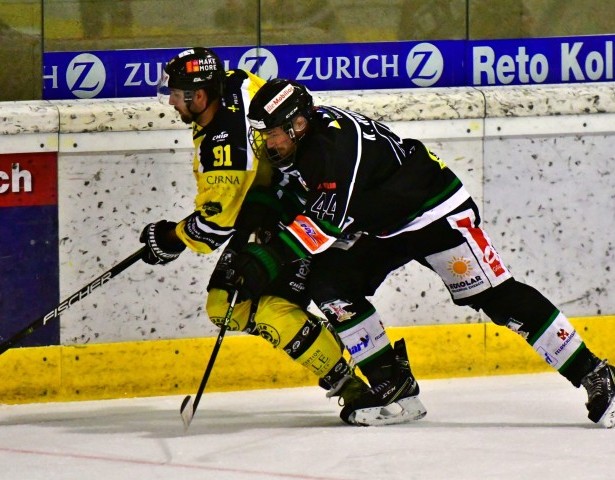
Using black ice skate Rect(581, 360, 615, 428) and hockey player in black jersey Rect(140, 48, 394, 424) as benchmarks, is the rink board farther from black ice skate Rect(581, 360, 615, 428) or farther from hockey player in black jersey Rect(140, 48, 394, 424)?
black ice skate Rect(581, 360, 615, 428)

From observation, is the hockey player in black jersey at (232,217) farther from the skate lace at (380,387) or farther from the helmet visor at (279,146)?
the helmet visor at (279,146)

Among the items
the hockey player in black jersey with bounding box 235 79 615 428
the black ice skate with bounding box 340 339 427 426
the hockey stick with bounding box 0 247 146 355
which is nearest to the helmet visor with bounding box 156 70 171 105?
the hockey player in black jersey with bounding box 235 79 615 428

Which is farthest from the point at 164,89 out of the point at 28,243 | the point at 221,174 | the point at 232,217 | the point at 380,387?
the point at 380,387

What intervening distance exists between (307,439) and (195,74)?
3.72 ft

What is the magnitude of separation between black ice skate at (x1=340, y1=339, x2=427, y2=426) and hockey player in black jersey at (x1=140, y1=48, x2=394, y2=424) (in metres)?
0.01

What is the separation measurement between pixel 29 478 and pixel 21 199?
139 centimetres

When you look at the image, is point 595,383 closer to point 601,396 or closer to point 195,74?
point 601,396

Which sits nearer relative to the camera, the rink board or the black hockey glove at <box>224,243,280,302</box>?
the black hockey glove at <box>224,243,280,302</box>

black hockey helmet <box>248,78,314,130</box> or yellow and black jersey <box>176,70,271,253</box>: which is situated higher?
black hockey helmet <box>248,78,314,130</box>

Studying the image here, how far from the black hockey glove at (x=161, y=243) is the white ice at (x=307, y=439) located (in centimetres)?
53

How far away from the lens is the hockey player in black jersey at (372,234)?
4.45 metres

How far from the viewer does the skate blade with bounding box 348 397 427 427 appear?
4758 mm

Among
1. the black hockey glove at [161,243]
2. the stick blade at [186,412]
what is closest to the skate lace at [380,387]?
the stick blade at [186,412]

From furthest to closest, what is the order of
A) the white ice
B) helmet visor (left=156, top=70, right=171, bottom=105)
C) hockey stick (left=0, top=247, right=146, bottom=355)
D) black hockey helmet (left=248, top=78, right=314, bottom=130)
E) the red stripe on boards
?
the red stripe on boards
hockey stick (left=0, top=247, right=146, bottom=355)
helmet visor (left=156, top=70, right=171, bottom=105)
black hockey helmet (left=248, top=78, right=314, bottom=130)
the white ice
